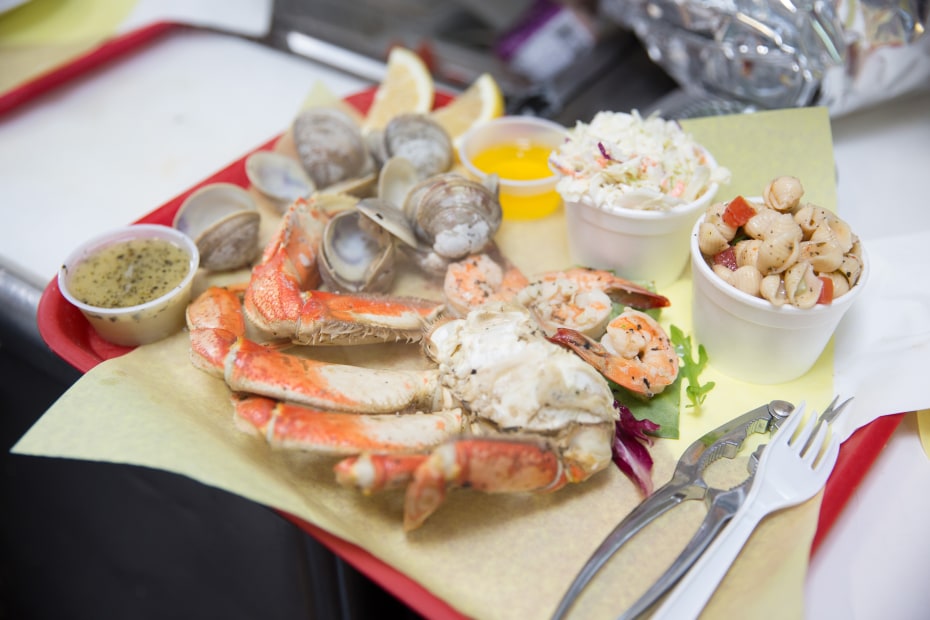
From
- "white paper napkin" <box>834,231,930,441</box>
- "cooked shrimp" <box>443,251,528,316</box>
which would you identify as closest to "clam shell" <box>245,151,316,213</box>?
"cooked shrimp" <box>443,251,528,316</box>

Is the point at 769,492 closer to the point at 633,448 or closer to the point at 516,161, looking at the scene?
the point at 633,448

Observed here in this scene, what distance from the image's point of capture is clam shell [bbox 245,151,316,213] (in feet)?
6.29

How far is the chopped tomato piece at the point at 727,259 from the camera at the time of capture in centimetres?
141

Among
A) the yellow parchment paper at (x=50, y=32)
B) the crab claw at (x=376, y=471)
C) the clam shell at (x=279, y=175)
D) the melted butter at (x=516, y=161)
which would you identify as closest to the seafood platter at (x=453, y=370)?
the crab claw at (x=376, y=471)

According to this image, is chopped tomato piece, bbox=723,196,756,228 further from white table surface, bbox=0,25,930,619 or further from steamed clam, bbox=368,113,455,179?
steamed clam, bbox=368,113,455,179

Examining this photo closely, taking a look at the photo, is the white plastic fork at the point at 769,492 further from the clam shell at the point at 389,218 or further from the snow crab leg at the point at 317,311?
the clam shell at the point at 389,218

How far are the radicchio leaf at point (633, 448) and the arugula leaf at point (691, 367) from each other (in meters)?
0.14

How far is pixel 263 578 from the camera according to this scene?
166cm

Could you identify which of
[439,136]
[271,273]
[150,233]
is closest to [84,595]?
[150,233]

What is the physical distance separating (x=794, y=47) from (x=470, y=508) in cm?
156

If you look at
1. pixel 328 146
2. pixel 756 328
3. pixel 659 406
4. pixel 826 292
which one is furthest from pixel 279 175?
pixel 826 292

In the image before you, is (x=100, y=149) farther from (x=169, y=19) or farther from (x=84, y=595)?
(x=84, y=595)

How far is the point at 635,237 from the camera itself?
1612mm

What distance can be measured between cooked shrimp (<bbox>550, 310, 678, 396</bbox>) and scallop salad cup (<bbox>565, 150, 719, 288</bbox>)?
9.1 inches
